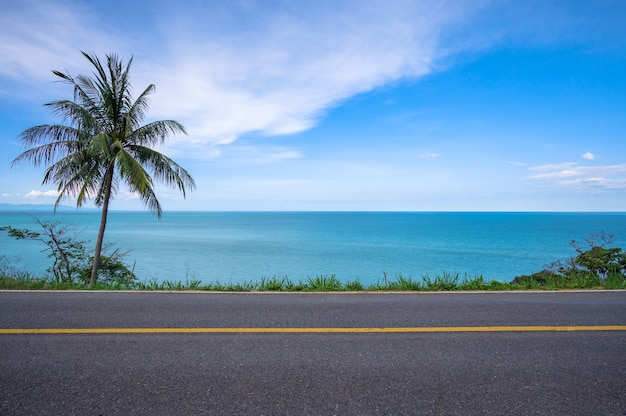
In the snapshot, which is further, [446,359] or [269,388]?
[446,359]

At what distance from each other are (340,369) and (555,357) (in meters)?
2.51

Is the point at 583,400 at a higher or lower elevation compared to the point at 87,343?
higher

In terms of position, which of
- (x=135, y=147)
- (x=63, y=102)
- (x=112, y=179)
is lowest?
(x=112, y=179)

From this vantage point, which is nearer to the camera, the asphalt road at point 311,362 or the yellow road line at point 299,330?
the asphalt road at point 311,362

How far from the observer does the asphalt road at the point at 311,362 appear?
3053 mm

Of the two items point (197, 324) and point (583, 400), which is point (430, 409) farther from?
point (197, 324)

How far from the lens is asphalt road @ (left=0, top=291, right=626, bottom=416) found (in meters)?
3.05

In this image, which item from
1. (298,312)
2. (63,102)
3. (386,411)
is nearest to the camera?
(386,411)

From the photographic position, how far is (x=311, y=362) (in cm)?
382

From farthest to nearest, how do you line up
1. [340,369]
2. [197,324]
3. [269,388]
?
[197,324] < [340,369] < [269,388]

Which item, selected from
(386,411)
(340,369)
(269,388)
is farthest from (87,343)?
(386,411)

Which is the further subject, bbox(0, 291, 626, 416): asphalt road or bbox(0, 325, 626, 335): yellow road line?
bbox(0, 325, 626, 335): yellow road line

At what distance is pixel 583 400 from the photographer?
3.12 m

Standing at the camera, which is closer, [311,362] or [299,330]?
[311,362]
